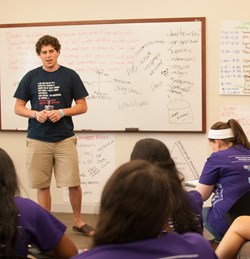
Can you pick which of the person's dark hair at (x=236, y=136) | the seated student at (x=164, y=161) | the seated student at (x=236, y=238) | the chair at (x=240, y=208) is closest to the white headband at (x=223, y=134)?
the person's dark hair at (x=236, y=136)

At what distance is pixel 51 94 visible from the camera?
357 centimetres

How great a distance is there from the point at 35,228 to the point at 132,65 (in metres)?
2.87

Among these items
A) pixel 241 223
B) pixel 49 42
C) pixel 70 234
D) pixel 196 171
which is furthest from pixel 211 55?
pixel 241 223

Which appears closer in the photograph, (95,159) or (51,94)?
(51,94)

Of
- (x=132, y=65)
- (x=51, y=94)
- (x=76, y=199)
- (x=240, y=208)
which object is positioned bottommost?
(x=76, y=199)

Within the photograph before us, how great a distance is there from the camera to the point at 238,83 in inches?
159

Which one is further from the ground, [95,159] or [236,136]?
[236,136]

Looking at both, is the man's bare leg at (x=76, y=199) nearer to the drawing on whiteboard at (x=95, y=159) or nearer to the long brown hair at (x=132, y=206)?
the drawing on whiteboard at (x=95, y=159)

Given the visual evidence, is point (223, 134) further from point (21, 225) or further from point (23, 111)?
point (23, 111)

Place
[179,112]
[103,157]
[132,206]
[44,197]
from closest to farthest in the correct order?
[132,206] < [44,197] < [179,112] < [103,157]

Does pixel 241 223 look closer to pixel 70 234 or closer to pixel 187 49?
pixel 70 234

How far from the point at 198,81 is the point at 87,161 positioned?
4.34ft

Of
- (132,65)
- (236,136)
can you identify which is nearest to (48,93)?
(132,65)

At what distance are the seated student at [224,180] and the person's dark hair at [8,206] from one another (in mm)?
1237
